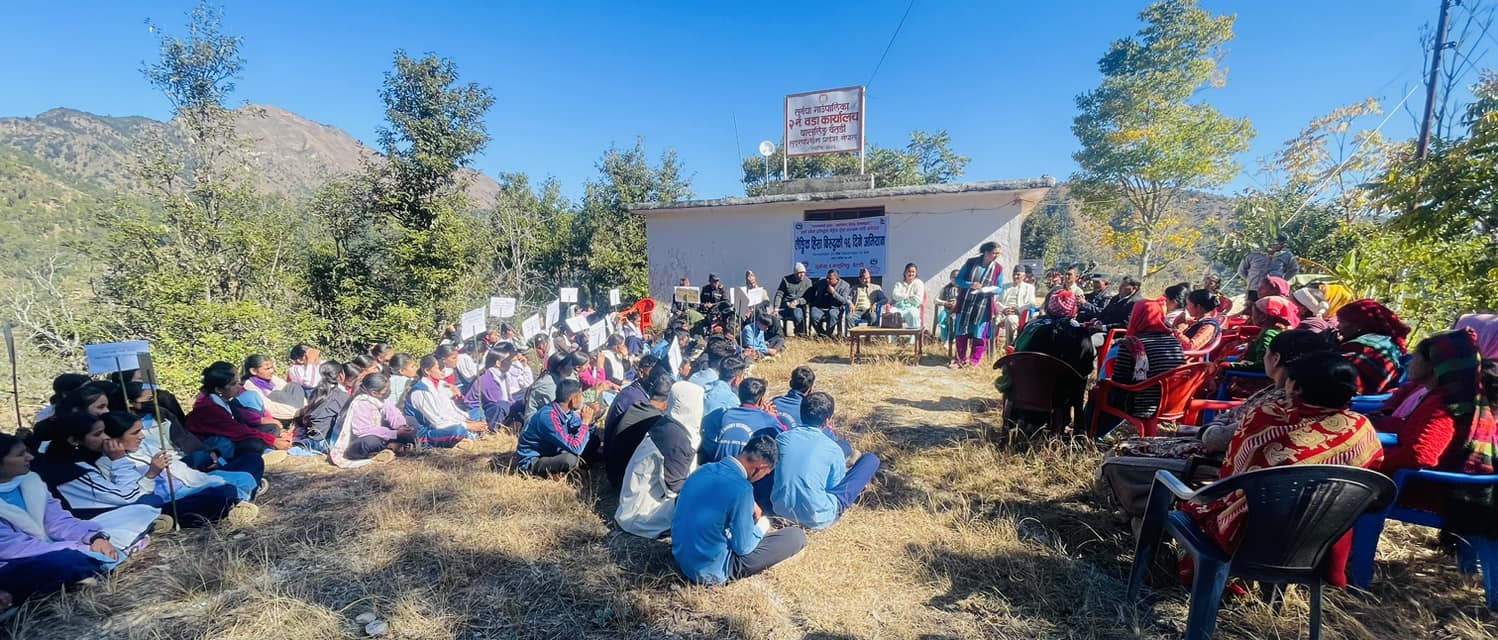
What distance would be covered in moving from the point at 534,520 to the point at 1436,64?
13.6 metres

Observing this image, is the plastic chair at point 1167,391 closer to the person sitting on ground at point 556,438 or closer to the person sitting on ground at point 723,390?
the person sitting on ground at point 723,390

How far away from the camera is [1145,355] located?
11.9 feet

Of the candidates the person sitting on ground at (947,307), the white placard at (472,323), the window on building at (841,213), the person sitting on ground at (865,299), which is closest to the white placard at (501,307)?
the white placard at (472,323)

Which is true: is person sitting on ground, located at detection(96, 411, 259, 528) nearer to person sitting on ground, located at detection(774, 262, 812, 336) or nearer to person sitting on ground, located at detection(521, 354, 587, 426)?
person sitting on ground, located at detection(521, 354, 587, 426)

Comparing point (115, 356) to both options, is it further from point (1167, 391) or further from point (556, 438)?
point (1167, 391)

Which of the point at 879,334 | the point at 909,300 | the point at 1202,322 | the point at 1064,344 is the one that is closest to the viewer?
the point at 1064,344

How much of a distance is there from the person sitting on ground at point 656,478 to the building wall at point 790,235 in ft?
26.2

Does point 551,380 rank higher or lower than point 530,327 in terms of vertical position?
lower

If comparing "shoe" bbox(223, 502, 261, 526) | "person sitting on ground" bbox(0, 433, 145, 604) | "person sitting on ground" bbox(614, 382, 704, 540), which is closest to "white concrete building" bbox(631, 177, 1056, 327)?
"person sitting on ground" bbox(614, 382, 704, 540)

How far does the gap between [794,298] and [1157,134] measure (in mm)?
14973

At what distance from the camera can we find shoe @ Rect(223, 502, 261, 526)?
350cm

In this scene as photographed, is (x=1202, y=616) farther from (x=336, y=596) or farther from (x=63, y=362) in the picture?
(x=63, y=362)

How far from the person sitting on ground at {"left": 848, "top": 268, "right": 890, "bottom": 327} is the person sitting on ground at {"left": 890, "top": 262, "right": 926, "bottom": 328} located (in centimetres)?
53

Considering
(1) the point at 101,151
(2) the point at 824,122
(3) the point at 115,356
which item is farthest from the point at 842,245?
(1) the point at 101,151
